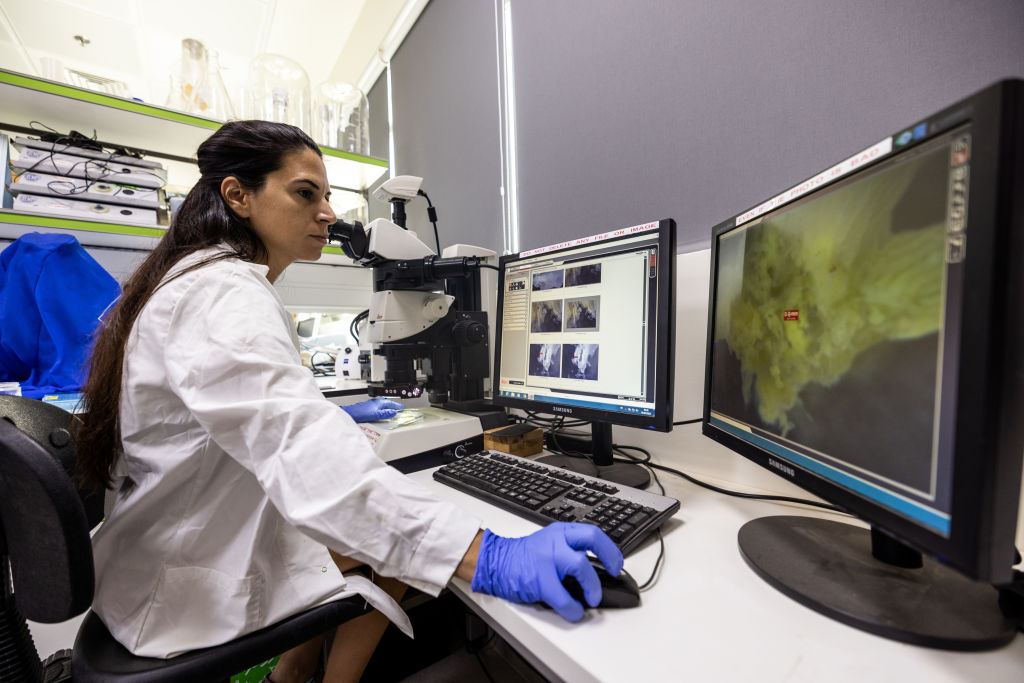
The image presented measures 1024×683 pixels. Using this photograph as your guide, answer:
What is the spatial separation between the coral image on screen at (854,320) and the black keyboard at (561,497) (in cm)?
20

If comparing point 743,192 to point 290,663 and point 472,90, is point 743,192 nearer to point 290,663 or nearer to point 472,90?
point 472,90

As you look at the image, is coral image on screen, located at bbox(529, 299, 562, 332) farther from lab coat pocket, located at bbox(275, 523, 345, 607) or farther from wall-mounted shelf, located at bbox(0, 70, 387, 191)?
wall-mounted shelf, located at bbox(0, 70, 387, 191)

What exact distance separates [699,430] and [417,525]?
2.06ft

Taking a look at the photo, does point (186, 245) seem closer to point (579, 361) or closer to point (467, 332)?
point (467, 332)

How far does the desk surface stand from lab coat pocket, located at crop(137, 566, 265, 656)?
1.16 ft

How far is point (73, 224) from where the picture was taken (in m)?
1.52

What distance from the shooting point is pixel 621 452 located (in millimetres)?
992

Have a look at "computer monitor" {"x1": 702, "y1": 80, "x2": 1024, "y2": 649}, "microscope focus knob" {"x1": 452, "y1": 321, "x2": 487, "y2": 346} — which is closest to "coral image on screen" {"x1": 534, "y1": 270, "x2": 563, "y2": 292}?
"microscope focus knob" {"x1": 452, "y1": 321, "x2": 487, "y2": 346}

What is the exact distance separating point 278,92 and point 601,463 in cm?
224

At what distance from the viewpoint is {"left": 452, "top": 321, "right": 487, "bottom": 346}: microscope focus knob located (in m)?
1.15

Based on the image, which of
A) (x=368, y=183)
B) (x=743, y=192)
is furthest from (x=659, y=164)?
(x=368, y=183)

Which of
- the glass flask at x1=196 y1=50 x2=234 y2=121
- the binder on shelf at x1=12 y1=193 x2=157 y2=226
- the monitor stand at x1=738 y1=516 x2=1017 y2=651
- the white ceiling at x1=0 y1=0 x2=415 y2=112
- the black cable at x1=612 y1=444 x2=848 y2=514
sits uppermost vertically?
the white ceiling at x1=0 y1=0 x2=415 y2=112

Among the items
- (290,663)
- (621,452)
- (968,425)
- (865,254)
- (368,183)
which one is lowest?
(290,663)

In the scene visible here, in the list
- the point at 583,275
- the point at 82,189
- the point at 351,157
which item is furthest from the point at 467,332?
the point at 82,189
